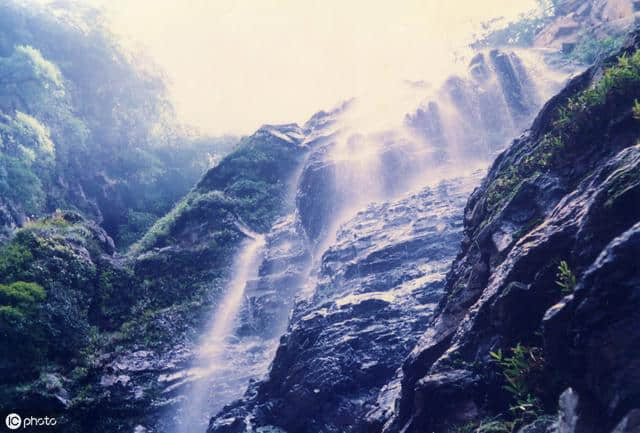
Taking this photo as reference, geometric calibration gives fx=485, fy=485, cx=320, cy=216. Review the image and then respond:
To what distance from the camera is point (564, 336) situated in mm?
8188

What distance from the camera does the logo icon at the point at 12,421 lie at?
19.4 meters

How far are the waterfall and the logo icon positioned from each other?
6985 millimetres

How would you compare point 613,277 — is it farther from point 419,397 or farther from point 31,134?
point 31,134

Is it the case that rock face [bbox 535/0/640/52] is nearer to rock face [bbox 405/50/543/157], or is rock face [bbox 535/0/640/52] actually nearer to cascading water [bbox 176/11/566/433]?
cascading water [bbox 176/11/566/433]

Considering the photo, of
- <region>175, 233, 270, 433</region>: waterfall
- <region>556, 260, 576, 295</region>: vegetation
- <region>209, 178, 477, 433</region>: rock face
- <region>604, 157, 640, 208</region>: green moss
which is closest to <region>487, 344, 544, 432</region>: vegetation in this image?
<region>556, 260, 576, 295</region>: vegetation

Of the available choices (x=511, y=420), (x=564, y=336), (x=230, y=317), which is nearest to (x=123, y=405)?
(x=230, y=317)

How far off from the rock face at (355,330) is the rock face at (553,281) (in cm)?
491

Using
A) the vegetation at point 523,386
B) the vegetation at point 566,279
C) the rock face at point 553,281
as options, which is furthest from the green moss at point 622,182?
the vegetation at point 523,386

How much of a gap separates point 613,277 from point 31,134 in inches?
1745

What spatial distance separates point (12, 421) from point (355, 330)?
14.3 metres

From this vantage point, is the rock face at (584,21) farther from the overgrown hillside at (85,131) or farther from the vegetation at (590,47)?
the overgrown hillside at (85,131)

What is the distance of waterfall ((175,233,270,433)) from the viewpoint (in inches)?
956

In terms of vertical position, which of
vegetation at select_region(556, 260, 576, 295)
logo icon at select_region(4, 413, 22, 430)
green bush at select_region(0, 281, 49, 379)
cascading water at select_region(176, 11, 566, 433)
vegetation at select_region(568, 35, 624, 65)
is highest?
vegetation at select_region(568, 35, 624, 65)

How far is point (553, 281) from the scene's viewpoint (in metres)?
9.41
